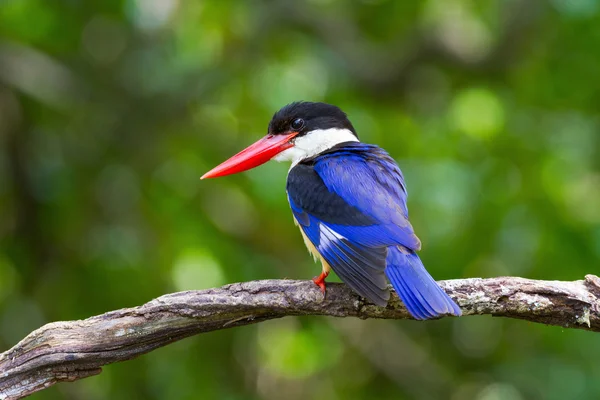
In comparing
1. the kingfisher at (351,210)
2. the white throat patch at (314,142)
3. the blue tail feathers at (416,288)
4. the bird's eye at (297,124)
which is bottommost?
the blue tail feathers at (416,288)

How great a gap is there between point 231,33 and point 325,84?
75cm

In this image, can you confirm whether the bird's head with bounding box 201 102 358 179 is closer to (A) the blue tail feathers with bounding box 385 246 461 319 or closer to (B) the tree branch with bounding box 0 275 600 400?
(A) the blue tail feathers with bounding box 385 246 461 319

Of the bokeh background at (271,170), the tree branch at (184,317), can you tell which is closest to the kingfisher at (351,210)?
the tree branch at (184,317)

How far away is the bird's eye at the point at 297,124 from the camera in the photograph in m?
3.67

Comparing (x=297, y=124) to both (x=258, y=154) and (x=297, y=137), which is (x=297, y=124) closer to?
(x=297, y=137)

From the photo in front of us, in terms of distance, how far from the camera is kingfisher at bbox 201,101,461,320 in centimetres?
255

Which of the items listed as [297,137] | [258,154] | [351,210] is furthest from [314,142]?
[351,210]

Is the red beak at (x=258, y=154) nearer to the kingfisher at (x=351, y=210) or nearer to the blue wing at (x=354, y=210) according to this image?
the kingfisher at (x=351, y=210)

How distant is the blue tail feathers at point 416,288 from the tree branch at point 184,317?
95 mm

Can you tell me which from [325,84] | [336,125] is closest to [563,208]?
[336,125]

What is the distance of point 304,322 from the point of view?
458 cm

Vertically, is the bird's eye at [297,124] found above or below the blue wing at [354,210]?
above

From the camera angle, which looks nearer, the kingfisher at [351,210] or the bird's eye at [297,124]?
the kingfisher at [351,210]

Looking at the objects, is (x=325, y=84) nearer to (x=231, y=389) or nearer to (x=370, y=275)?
(x=231, y=389)
